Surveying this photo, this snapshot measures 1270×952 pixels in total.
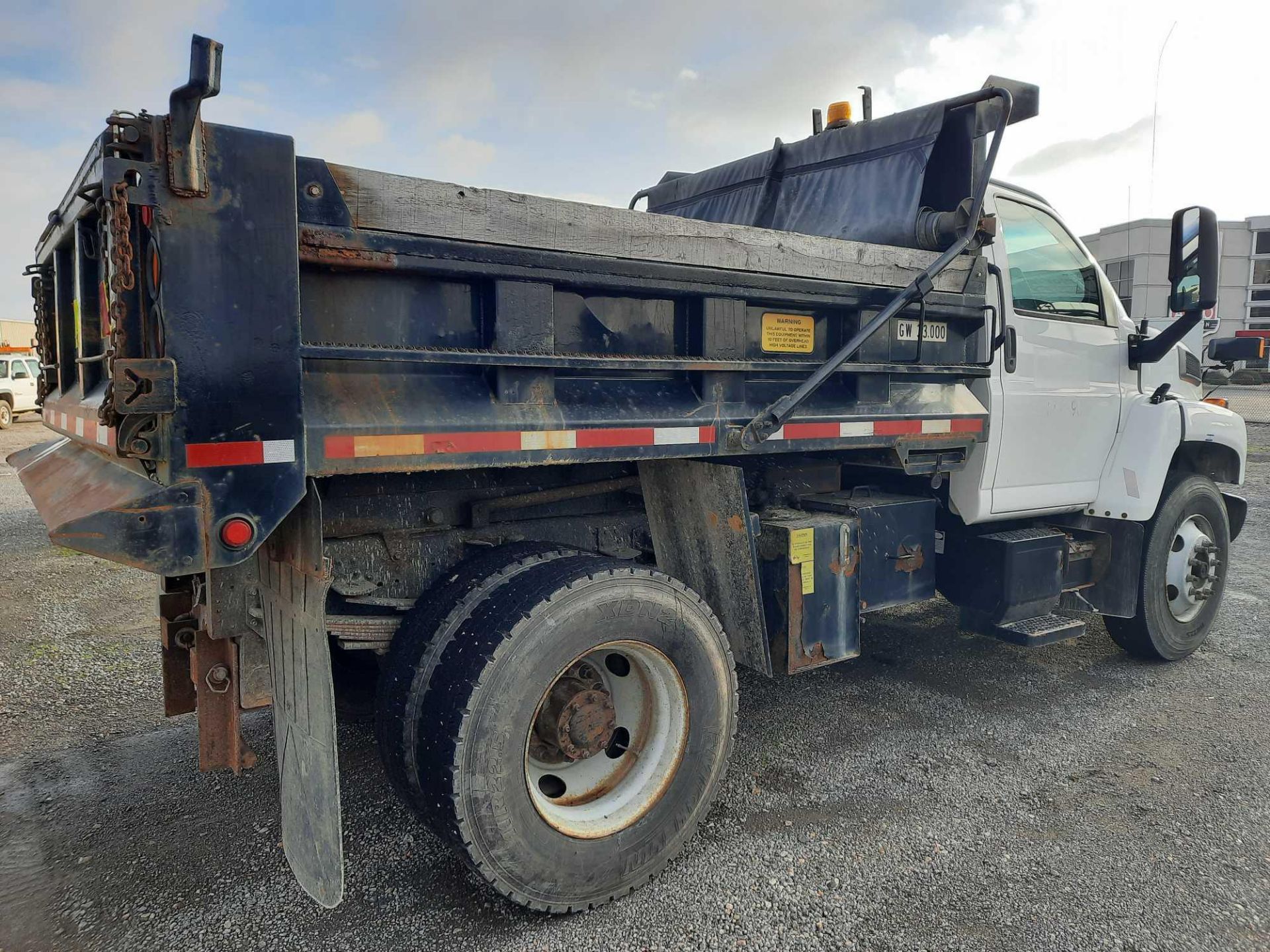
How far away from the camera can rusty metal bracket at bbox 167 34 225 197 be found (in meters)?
1.91

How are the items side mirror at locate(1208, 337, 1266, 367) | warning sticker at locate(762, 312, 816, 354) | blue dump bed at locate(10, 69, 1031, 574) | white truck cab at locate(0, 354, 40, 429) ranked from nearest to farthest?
blue dump bed at locate(10, 69, 1031, 574), warning sticker at locate(762, 312, 816, 354), side mirror at locate(1208, 337, 1266, 367), white truck cab at locate(0, 354, 40, 429)

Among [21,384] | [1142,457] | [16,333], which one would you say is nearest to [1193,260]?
[1142,457]

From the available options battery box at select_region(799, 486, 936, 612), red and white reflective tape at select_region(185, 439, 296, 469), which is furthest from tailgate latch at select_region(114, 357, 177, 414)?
battery box at select_region(799, 486, 936, 612)

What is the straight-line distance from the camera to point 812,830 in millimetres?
3170

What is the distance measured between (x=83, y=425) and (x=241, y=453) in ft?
2.77

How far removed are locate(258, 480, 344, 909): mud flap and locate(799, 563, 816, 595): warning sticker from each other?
1872mm

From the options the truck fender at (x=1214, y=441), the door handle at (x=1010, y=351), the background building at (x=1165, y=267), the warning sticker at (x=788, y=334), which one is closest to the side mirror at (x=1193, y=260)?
the truck fender at (x=1214, y=441)

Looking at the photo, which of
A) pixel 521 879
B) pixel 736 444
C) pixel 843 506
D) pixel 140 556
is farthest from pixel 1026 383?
pixel 140 556

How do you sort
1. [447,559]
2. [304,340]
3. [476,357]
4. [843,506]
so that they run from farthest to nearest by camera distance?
[843,506] → [447,559] → [476,357] → [304,340]

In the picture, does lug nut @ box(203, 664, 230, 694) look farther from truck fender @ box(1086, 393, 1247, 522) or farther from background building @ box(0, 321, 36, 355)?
background building @ box(0, 321, 36, 355)

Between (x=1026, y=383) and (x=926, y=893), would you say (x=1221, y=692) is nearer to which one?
(x=1026, y=383)

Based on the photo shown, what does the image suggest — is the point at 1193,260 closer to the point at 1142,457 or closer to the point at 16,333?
the point at 1142,457

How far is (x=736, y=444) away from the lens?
310 centimetres

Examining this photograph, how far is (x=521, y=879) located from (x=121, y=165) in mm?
2165
